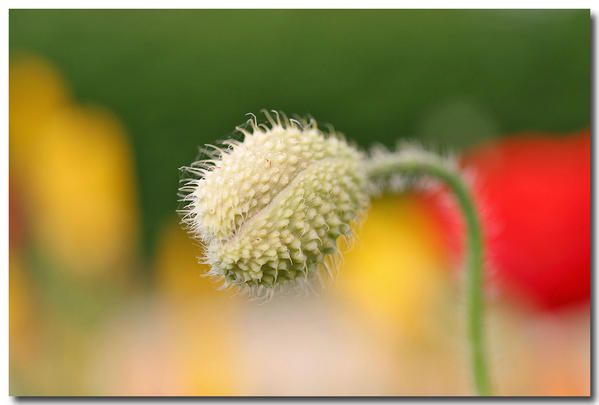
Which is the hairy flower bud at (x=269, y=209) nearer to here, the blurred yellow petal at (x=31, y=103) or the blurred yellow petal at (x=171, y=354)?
the blurred yellow petal at (x=171, y=354)

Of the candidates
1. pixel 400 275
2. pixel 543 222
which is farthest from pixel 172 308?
pixel 543 222

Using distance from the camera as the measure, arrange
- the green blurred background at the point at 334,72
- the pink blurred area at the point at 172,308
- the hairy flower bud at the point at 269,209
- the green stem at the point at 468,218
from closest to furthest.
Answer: the hairy flower bud at the point at 269,209
the green stem at the point at 468,218
the pink blurred area at the point at 172,308
the green blurred background at the point at 334,72

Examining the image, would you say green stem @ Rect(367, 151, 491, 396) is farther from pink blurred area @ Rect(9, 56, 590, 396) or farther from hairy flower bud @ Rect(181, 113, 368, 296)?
pink blurred area @ Rect(9, 56, 590, 396)

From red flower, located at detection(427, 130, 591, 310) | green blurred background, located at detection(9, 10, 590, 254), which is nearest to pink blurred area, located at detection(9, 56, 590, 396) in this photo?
red flower, located at detection(427, 130, 591, 310)

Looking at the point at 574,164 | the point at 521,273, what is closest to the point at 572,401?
the point at 521,273

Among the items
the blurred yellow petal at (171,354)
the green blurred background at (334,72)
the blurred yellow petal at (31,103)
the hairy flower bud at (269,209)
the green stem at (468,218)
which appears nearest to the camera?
the hairy flower bud at (269,209)

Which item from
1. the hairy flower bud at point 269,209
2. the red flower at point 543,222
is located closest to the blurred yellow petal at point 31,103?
the red flower at point 543,222

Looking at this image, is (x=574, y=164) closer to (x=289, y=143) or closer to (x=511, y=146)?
(x=511, y=146)
